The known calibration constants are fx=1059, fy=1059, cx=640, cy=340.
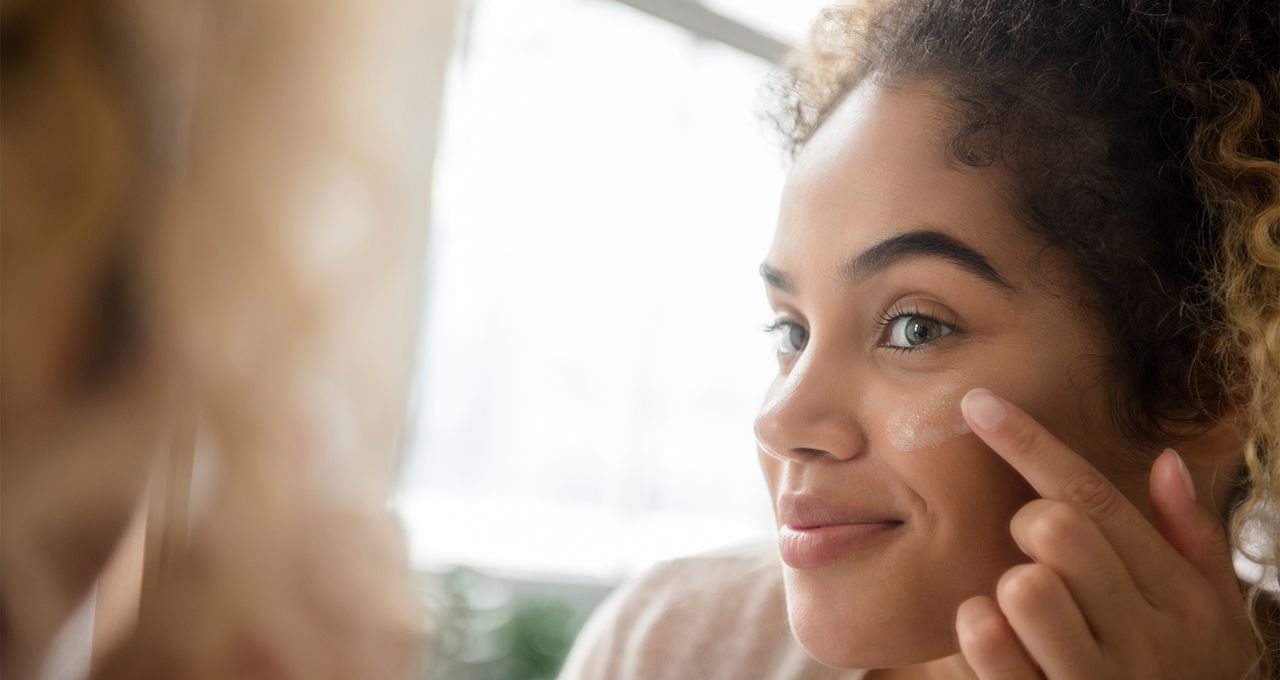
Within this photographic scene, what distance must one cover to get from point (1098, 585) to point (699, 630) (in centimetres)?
53

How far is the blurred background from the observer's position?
269 cm

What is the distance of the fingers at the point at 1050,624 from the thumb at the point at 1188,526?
0.14 meters

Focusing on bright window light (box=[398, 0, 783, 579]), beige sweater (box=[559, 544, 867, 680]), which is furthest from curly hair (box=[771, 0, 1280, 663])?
bright window light (box=[398, 0, 783, 579])

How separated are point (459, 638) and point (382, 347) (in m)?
2.32

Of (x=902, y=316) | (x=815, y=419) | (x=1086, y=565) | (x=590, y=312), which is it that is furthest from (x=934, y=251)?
(x=590, y=312)

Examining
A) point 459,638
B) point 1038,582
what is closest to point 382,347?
point 1038,582

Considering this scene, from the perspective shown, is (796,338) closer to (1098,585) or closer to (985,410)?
(985,410)

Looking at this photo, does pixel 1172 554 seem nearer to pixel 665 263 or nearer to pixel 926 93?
pixel 926 93

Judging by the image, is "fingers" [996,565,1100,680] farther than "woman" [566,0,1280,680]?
No

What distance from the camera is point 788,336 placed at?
104 cm

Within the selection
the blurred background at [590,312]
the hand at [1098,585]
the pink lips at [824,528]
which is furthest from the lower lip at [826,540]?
the blurred background at [590,312]

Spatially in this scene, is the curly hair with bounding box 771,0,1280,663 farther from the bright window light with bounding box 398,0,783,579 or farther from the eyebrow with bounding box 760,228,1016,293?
the bright window light with bounding box 398,0,783,579

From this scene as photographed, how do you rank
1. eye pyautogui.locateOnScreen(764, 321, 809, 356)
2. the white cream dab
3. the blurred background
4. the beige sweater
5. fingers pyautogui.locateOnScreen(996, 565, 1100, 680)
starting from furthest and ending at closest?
the blurred background, the beige sweater, eye pyautogui.locateOnScreen(764, 321, 809, 356), the white cream dab, fingers pyautogui.locateOnScreen(996, 565, 1100, 680)

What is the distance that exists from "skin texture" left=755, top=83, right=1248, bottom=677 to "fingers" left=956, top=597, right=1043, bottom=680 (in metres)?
0.10
